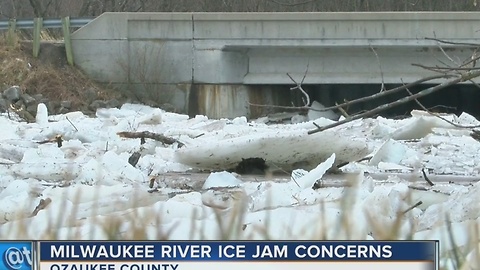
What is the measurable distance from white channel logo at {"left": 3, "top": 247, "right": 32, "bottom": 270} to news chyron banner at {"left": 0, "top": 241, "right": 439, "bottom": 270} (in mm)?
78

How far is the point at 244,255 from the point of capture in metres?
2.64

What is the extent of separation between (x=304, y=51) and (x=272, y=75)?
823 mm

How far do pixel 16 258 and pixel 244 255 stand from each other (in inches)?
28.4

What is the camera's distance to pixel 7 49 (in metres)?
18.1

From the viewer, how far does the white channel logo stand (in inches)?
108

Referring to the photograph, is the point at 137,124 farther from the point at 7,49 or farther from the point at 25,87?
the point at 7,49

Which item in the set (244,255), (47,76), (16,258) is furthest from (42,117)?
(244,255)

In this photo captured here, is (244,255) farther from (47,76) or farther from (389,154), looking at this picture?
(47,76)

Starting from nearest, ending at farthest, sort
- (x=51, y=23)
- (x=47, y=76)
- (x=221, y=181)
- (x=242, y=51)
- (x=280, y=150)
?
(x=221, y=181) < (x=280, y=150) < (x=47, y=76) < (x=242, y=51) < (x=51, y=23)

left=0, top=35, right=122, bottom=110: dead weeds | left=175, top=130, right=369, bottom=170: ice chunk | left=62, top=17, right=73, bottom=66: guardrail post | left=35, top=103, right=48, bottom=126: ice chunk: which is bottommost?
left=175, top=130, right=369, bottom=170: ice chunk

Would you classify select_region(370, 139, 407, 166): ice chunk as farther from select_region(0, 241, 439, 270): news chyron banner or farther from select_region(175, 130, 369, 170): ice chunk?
select_region(0, 241, 439, 270): news chyron banner

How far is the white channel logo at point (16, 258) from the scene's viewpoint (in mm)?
2744

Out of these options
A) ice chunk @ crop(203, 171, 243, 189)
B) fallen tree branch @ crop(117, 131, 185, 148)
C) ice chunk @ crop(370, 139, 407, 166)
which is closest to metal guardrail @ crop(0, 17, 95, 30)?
fallen tree branch @ crop(117, 131, 185, 148)

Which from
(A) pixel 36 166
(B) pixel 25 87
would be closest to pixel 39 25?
(B) pixel 25 87
